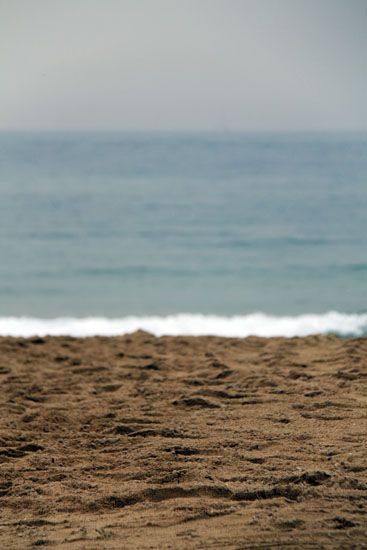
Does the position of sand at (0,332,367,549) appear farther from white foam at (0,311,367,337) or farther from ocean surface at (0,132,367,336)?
ocean surface at (0,132,367,336)

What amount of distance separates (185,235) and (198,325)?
18.3 feet

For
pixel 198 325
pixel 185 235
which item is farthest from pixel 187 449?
pixel 185 235

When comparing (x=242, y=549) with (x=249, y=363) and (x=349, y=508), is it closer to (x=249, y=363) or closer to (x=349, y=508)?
(x=349, y=508)

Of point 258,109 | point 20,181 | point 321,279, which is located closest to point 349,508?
point 321,279

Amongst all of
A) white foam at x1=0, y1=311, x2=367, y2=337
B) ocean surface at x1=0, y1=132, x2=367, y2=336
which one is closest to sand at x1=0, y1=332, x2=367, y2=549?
white foam at x1=0, y1=311, x2=367, y2=337

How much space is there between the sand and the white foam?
2.97 metres

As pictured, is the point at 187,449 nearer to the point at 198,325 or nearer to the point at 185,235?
the point at 198,325

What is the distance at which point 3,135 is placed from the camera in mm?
23906

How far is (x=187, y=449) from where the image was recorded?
3.79 metres

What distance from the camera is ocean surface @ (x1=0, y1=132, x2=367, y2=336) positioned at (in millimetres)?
10688

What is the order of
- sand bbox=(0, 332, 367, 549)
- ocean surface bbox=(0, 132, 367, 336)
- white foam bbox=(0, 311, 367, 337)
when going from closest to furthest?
sand bbox=(0, 332, 367, 549) → white foam bbox=(0, 311, 367, 337) → ocean surface bbox=(0, 132, 367, 336)

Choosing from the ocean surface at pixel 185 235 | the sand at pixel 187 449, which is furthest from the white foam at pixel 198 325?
the sand at pixel 187 449

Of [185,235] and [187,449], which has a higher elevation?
[185,235]

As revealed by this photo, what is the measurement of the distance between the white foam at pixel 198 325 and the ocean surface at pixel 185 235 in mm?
28
